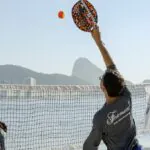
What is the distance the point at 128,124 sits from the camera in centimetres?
332

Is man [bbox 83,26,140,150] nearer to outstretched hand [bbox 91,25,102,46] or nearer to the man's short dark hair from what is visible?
the man's short dark hair

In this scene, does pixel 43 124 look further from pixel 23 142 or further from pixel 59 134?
pixel 23 142

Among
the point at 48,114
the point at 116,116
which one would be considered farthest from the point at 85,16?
the point at 48,114

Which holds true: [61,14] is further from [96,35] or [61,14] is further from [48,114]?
[48,114]

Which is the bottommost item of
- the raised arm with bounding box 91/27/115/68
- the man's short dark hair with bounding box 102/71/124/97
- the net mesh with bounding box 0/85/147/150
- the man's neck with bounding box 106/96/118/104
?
the net mesh with bounding box 0/85/147/150

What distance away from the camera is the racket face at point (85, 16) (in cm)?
374

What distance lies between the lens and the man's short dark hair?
10.5 ft

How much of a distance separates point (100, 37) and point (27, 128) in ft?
39.0

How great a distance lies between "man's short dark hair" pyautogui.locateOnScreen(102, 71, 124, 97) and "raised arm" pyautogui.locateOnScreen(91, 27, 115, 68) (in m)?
0.34

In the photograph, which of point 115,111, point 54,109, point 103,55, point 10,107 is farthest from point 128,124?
point 54,109

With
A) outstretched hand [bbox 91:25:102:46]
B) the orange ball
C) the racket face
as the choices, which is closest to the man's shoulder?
outstretched hand [bbox 91:25:102:46]

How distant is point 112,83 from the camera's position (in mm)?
3193

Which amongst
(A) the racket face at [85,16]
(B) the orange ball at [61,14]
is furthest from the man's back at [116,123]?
(B) the orange ball at [61,14]

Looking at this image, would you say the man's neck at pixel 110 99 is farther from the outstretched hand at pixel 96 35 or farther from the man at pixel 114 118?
the outstretched hand at pixel 96 35
